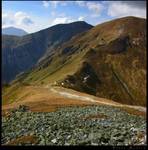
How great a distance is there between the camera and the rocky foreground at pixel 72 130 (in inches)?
1624

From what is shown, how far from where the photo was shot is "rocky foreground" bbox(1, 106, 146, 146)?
1624 inches

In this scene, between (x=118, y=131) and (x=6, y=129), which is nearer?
(x=118, y=131)

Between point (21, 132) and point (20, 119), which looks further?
point (20, 119)

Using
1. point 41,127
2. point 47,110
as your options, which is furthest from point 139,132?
point 47,110

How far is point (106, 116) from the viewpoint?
62281 mm

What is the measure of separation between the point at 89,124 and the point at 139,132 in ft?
33.4

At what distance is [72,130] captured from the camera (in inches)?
1890

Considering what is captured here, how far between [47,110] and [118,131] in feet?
91.3
